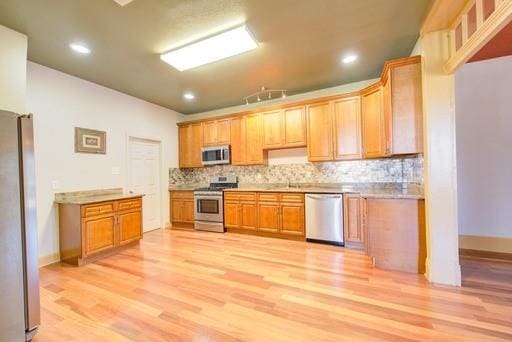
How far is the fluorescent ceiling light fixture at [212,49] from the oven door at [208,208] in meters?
2.54

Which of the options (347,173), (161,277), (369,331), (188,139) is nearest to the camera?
(369,331)

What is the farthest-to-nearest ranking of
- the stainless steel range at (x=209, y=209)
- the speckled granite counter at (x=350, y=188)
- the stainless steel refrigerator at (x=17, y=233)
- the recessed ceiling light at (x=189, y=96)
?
the stainless steel range at (x=209, y=209), the recessed ceiling light at (x=189, y=96), the speckled granite counter at (x=350, y=188), the stainless steel refrigerator at (x=17, y=233)

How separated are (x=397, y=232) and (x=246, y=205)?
2.52 metres

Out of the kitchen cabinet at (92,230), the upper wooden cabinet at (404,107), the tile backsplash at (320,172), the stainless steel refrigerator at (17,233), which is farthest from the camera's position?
the tile backsplash at (320,172)

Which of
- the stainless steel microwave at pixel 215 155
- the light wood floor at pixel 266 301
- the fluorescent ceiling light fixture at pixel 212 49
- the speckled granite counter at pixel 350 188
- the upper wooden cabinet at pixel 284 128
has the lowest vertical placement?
the light wood floor at pixel 266 301

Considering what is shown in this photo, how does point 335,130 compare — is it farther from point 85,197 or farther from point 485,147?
point 85,197

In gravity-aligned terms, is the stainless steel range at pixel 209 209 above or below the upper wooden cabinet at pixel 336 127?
below

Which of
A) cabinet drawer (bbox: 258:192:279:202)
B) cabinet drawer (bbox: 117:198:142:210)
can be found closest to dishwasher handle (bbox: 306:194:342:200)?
cabinet drawer (bbox: 258:192:279:202)

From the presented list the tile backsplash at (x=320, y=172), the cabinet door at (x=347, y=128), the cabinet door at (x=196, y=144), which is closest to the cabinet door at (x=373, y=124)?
the cabinet door at (x=347, y=128)

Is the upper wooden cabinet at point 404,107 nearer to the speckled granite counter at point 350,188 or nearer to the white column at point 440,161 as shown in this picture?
the white column at point 440,161

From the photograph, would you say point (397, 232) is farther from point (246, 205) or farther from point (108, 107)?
point (108, 107)

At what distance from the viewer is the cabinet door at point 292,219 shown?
3.87m

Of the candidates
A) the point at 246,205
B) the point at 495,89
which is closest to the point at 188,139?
the point at 246,205

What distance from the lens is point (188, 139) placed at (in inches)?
212
